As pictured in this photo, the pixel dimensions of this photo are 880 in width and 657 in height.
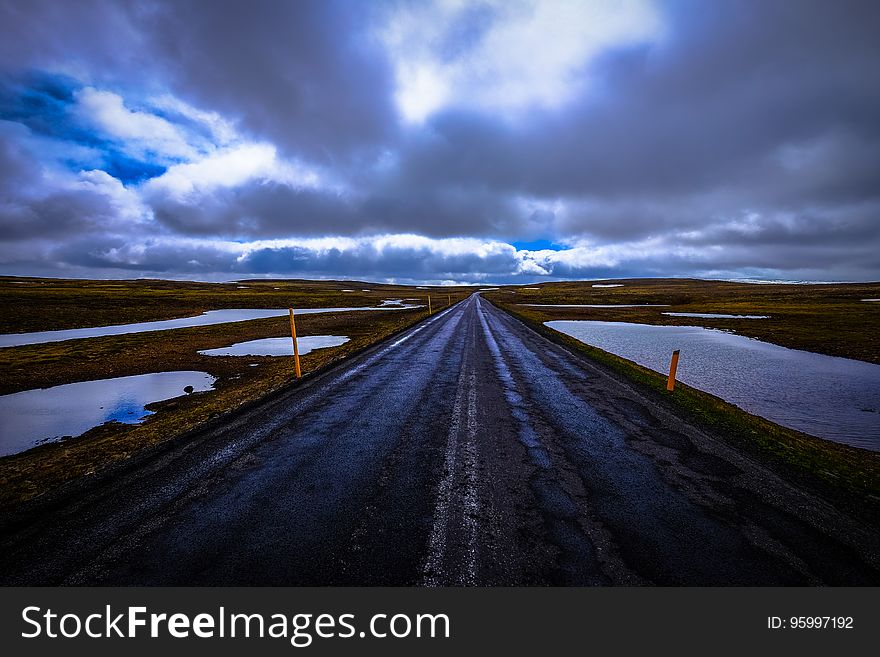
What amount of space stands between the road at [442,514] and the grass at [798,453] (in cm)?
53

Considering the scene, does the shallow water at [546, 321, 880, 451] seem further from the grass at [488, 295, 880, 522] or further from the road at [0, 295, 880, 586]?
the road at [0, 295, 880, 586]

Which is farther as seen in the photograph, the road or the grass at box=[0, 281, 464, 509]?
the grass at box=[0, 281, 464, 509]

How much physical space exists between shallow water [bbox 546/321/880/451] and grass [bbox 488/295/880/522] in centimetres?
179

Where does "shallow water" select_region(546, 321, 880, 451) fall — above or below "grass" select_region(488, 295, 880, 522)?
below

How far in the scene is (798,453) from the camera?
23.4ft

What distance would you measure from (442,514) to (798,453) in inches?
284

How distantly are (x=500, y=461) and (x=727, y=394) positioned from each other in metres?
11.3

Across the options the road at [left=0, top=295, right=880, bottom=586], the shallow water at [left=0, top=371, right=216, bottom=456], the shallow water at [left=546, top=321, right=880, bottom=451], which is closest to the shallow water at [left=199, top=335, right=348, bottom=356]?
the shallow water at [left=0, top=371, right=216, bottom=456]

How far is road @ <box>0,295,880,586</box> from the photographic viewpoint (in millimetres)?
3807

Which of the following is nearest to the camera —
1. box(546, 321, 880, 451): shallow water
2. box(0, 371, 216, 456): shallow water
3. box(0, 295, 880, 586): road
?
box(0, 295, 880, 586): road

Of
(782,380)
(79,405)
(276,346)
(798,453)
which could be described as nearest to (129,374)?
(79,405)

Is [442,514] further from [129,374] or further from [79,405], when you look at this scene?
[129,374]

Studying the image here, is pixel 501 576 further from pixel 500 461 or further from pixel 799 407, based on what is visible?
pixel 799 407

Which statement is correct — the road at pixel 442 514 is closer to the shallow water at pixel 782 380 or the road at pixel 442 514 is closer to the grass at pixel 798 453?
the grass at pixel 798 453
